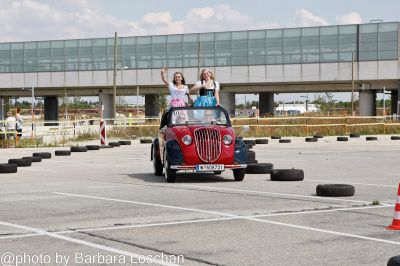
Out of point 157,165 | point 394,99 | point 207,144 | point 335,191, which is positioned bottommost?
point 335,191

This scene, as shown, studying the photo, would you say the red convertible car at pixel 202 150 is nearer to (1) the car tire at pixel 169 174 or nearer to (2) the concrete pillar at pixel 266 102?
(1) the car tire at pixel 169 174

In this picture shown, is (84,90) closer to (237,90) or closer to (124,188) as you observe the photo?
(237,90)

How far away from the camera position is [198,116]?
15.0 m

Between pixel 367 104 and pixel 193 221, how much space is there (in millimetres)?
78769

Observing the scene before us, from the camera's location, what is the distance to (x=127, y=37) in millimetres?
95875

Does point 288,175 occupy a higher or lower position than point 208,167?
lower

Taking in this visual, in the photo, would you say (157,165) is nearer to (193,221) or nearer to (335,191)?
(335,191)

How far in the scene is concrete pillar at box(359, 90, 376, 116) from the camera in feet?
277

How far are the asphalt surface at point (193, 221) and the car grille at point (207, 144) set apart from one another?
530mm

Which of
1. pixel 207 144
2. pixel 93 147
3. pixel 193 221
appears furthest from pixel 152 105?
pixel 193 221

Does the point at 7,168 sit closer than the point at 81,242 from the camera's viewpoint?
No

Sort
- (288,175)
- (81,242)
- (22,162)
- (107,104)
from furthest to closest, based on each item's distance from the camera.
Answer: (107,104)
(22,162)
(288,175)
(81,242)

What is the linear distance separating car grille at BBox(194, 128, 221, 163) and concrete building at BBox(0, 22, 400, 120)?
217ft

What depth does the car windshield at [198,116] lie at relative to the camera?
14901 mm
